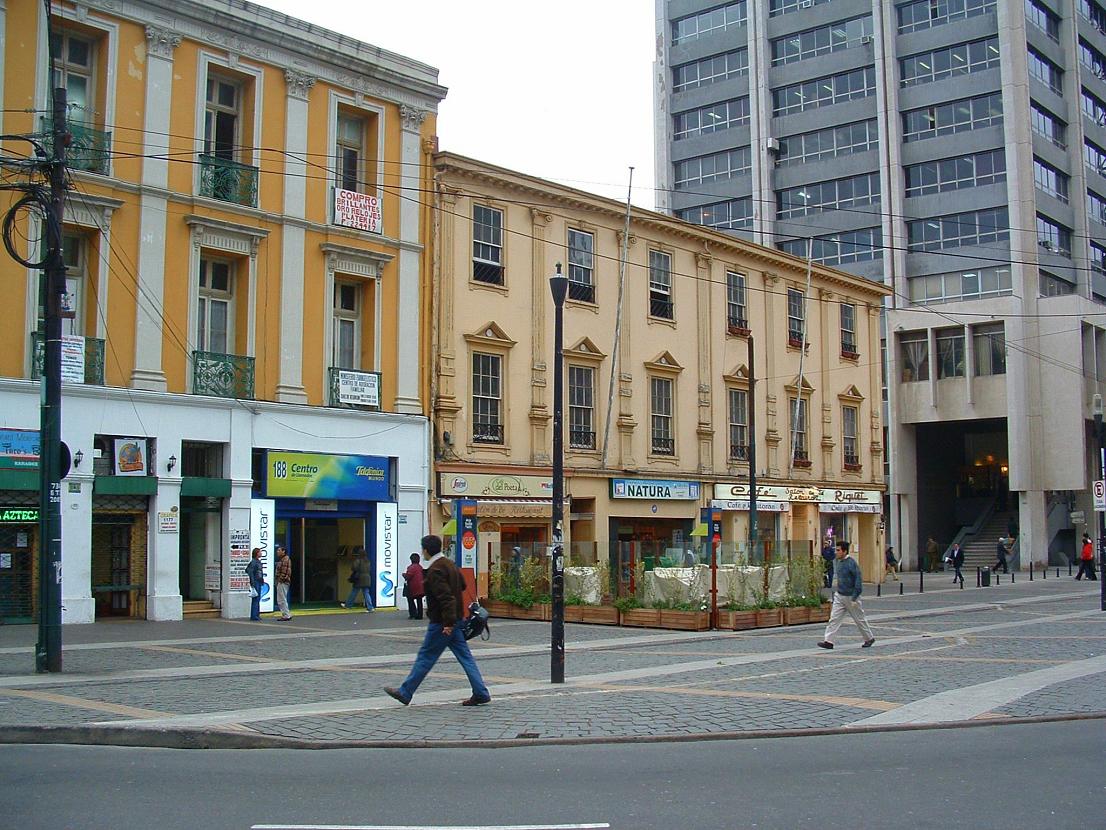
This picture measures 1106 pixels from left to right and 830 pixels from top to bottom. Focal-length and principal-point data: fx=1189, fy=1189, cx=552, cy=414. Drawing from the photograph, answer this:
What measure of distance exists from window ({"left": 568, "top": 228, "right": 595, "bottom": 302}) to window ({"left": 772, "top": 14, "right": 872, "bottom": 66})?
39.2m

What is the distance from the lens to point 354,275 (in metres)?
29.4

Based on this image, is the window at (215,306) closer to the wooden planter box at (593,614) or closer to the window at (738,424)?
the wooden planter box at (593,614)

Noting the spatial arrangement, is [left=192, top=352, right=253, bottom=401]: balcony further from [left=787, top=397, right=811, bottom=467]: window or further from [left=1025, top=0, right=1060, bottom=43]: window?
[left=1025, top=0, right=1060, bottom=43]: window

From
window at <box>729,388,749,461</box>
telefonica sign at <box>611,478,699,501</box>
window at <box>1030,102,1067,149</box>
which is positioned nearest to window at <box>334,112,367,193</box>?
telefonica sign at <box>611,478,699,501</box>

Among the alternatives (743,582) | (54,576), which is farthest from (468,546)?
(54,576)

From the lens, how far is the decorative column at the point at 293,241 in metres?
27.8

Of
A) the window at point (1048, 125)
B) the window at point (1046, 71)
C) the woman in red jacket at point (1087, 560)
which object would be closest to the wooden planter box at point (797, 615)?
the woman in red jacket at point (1087, 560)

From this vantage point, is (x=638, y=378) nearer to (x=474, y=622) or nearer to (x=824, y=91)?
(x=474, y=622)

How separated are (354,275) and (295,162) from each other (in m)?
3.04

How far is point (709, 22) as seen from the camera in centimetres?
7431

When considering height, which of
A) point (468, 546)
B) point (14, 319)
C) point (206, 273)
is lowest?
point (468, 546)

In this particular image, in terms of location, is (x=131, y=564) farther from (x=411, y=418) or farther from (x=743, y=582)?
(x=743, y=582)

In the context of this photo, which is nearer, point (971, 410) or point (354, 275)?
point (354, 275)

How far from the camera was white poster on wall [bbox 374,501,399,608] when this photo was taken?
2941cm
